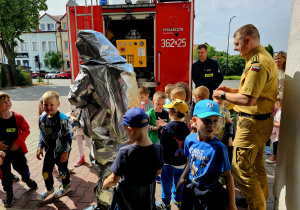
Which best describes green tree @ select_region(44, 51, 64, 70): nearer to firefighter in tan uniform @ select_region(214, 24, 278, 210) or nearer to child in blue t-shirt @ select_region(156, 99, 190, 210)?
child in blue t-shirt @ select_region(156, 99, 190, 210)

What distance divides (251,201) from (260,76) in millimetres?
1393

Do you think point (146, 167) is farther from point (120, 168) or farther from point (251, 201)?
point (251, 201)

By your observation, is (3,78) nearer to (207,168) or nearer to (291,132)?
(207,168)

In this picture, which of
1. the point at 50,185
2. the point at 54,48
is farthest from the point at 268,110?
the point at 54,48

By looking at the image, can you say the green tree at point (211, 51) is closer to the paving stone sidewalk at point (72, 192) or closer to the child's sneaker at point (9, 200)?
the paving stone sidewalk at point (72, 192)

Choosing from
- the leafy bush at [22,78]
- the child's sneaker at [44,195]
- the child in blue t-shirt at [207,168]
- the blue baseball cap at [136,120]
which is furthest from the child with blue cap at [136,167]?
the leafy bush at [22,78]

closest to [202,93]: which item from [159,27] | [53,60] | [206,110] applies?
[206,110]

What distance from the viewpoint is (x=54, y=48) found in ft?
138

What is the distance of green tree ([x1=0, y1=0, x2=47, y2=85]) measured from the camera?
17.8 meters

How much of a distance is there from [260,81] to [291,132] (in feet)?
2.07

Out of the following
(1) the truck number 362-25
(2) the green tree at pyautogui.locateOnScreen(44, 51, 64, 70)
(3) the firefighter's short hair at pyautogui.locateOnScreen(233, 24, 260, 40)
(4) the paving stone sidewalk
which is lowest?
(4) the paving stone sidewalk

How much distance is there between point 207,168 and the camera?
1.82m

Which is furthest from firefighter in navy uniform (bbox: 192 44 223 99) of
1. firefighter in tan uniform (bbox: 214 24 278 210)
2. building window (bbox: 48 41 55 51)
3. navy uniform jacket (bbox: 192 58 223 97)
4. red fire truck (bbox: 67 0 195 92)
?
building window (bbox: 48 41 55 51)

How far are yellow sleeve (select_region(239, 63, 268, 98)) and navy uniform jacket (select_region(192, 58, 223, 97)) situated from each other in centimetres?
247
